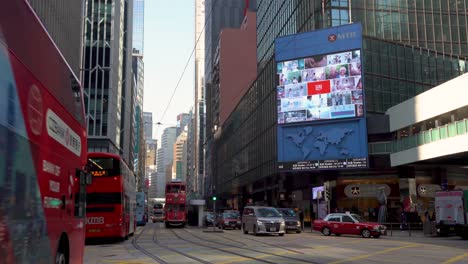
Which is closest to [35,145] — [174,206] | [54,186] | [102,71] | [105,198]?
[54,186]

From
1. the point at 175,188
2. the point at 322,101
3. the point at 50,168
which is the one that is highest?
the point at 322,101

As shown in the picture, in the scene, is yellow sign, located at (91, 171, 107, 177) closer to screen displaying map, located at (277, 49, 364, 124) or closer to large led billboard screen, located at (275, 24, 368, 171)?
large led billboard screen, located at (275, 24, 368, 171)

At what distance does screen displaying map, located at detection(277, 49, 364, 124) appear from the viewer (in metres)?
48.0

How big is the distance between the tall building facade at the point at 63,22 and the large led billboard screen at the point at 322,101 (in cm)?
2207

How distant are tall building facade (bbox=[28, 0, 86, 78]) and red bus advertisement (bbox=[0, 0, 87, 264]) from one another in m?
34.5

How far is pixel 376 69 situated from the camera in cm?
5081

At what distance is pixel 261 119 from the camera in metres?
64.2

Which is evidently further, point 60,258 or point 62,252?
point 62,252

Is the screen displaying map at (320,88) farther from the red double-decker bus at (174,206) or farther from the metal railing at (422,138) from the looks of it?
the red double-decker bus at (174,206)

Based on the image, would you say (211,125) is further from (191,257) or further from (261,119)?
(191,257)

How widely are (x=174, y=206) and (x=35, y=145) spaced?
42968mm

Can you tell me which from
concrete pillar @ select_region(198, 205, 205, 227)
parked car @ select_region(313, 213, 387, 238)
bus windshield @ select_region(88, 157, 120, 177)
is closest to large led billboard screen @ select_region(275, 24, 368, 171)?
concrete pillar @ select_region(198, 205, 205, 227)

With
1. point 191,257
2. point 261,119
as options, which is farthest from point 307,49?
point 191,257

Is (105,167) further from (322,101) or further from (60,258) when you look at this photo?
(322,101)
